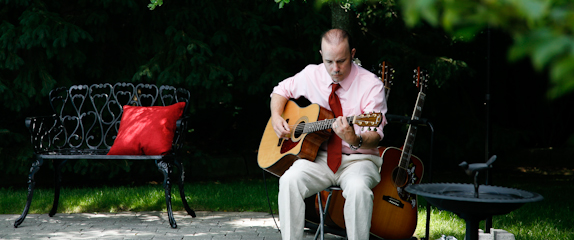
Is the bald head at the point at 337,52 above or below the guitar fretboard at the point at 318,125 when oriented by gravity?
above

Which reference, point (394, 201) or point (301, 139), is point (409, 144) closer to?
point (394, 201)

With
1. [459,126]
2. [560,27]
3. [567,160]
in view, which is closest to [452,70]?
[459,126]

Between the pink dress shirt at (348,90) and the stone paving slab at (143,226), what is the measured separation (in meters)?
0.96

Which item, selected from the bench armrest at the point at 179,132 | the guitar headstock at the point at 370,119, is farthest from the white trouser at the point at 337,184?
the bench armrest at the point at 179,132

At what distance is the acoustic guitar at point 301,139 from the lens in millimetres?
3227

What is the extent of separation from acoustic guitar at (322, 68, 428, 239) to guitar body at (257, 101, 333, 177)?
38 cm

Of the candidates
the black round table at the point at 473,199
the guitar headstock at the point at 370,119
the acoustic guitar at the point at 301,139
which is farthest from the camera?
the acoustic guitar at the point at 301,139

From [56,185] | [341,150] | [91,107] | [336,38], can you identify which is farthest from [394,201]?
[91,107]

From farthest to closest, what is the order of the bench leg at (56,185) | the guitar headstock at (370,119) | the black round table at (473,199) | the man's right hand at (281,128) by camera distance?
the bench leg at (56,185), the man's right hand at (281,128), the guitar headstock at (370,119), the black round table at (473,199)

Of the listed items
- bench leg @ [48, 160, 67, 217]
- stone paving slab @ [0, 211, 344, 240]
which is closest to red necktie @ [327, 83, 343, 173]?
stone paving slab @ [0, 211, 344, 240]

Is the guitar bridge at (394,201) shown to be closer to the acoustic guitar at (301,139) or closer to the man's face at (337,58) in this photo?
the acoustic guitar at (301,139)

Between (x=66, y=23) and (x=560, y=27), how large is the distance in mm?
5244

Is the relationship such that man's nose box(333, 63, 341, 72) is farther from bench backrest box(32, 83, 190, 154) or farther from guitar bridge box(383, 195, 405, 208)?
bench backrest box(32, 83, 190, 154)

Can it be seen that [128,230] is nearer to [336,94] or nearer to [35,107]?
[336,94]
